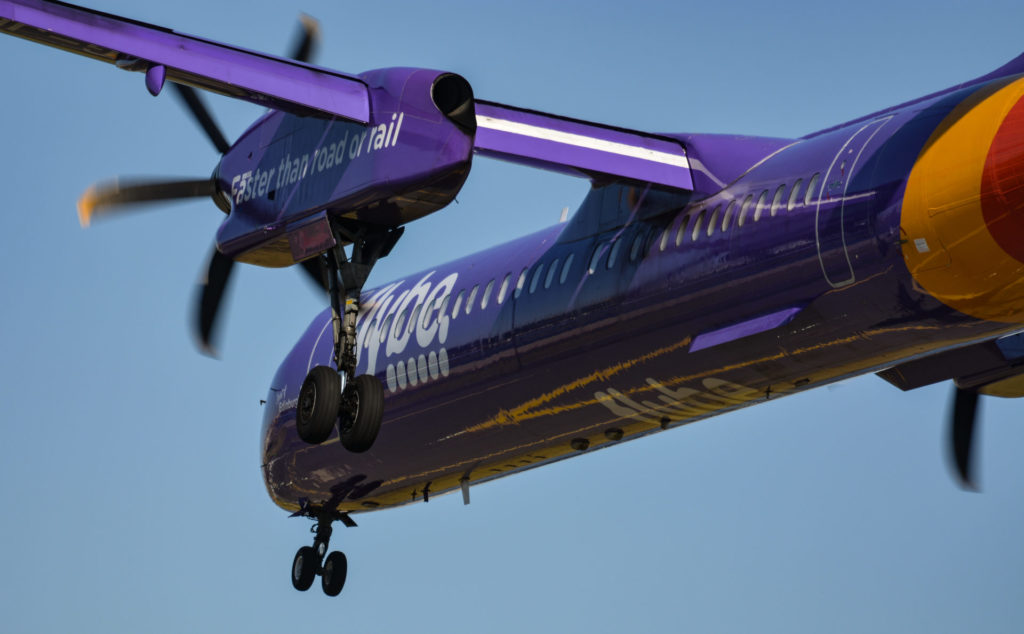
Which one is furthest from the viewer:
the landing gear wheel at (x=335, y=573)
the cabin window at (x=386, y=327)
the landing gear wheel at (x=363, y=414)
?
the landing gear wheel at (x=335, y=573)

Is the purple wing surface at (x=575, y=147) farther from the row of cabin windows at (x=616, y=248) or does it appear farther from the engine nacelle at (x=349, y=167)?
the engine nacelle at (x=349, y=167)

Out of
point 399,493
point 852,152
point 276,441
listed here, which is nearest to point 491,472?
point 399,493

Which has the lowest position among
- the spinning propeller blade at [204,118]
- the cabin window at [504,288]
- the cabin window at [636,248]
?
the cabin window at [636,248]

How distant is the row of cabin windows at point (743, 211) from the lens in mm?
16609

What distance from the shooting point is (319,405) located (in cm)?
1828

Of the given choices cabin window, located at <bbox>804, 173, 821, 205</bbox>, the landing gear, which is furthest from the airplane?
the landing gear

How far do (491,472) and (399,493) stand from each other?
189cm

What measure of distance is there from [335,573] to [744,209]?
33.6 feet

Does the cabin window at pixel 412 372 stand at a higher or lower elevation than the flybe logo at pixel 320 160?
lower

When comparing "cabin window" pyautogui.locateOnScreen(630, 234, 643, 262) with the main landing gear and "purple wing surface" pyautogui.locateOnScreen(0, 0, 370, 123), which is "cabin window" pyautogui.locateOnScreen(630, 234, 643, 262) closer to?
the main landing gear

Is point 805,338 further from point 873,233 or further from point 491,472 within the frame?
point 491,472

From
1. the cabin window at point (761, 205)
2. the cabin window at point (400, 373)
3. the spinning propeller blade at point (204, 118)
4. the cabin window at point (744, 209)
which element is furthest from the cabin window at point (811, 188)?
the spinning propeller blade at point (204, 118)

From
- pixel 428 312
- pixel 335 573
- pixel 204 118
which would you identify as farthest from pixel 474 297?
pixel 335 573

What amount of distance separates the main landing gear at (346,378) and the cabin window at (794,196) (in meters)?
4.53
